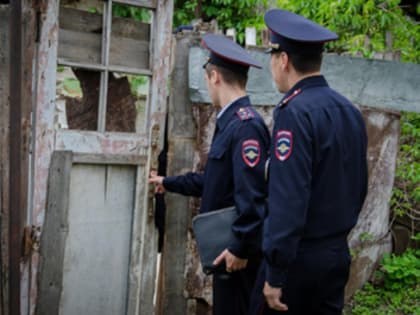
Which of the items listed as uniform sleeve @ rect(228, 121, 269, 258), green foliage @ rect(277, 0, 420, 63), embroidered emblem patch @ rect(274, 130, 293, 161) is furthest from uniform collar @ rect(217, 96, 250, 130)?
green foliage @ rect(277, 0, 420, 63)

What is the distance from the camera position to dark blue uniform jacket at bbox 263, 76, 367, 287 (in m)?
2.12

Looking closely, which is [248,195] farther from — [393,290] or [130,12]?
[393,290]

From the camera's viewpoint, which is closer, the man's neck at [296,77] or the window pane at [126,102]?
the man's neck at [296,77]

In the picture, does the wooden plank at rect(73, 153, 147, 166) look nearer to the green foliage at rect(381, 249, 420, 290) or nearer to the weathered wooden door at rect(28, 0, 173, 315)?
the weathered wooden door at rect(28, 0, 173, 315)

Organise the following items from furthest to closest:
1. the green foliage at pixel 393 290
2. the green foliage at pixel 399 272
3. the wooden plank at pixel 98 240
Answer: the green foliage at pixel 399 272 → the green foliage at pixel 393 290 → the wooden plank at pixel 98 240

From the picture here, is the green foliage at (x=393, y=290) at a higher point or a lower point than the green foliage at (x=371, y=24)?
lower

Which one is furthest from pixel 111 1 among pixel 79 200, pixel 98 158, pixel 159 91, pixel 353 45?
pixel 353 45

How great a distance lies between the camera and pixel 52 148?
10.4ft

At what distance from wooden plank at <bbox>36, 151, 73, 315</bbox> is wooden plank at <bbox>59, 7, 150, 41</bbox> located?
0.76 m

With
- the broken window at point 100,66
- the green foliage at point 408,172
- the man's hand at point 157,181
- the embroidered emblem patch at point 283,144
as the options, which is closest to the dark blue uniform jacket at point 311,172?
the embroidered emblem patch at point 283,144

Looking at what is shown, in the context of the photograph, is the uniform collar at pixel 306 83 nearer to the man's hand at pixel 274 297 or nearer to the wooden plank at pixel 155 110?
the man's hand at pixel 274 297

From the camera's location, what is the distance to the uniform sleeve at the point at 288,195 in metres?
2.11

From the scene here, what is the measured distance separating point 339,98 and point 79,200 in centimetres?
175

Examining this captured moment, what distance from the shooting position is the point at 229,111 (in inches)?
117
